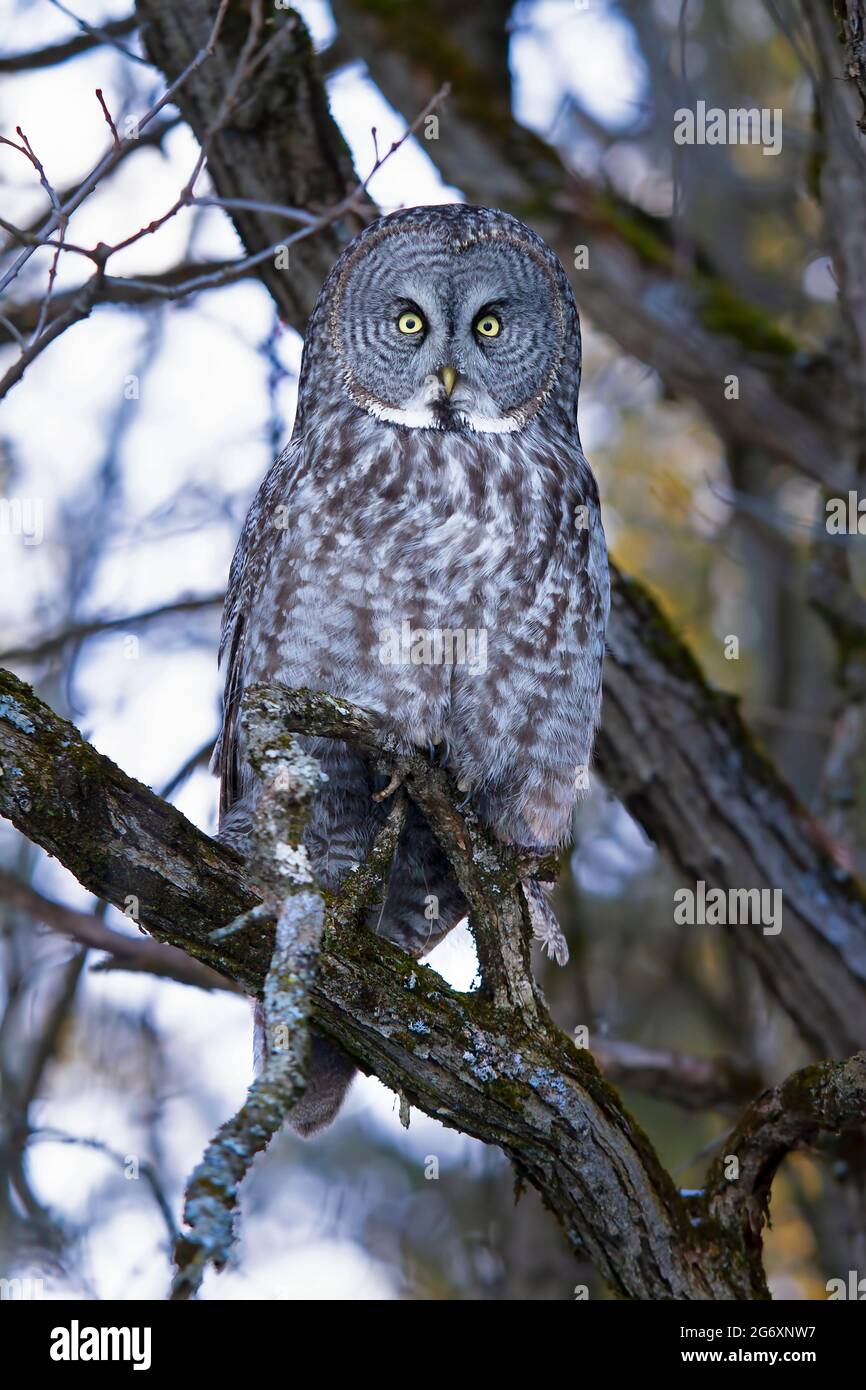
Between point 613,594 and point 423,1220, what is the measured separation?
5.52 metres

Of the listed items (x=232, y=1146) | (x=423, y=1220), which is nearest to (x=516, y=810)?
(x=232, y=1146)

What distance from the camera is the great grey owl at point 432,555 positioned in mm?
4469

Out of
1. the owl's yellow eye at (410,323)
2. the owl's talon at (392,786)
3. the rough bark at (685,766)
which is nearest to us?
the owl's talon at (392,786)

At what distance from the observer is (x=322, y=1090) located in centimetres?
497

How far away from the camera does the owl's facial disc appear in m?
4.88

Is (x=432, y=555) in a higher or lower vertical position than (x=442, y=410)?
lower

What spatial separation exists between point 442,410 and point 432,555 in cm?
62

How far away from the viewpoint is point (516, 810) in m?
4.74

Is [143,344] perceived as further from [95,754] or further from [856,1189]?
[856,1189]

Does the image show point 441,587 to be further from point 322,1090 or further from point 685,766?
point 685,766

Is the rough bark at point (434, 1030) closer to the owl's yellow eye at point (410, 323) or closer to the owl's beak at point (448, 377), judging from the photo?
the owl's beak at point (448, 377)

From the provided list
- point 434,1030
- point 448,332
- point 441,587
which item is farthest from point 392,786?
point 448,332

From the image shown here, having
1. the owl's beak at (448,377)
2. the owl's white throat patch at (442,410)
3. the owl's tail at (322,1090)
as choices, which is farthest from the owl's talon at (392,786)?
the owl's beak at (448,377)

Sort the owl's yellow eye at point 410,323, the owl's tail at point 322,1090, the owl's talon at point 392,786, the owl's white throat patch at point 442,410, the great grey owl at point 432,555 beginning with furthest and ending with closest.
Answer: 1. the owl's yellow eye at point 410,323
2. the owl's tail at point 322,1090
3. the owl's white throat patch at point 442,410
4. the great grey owl at point 432,555
5. the owl's talon at point 392,786
